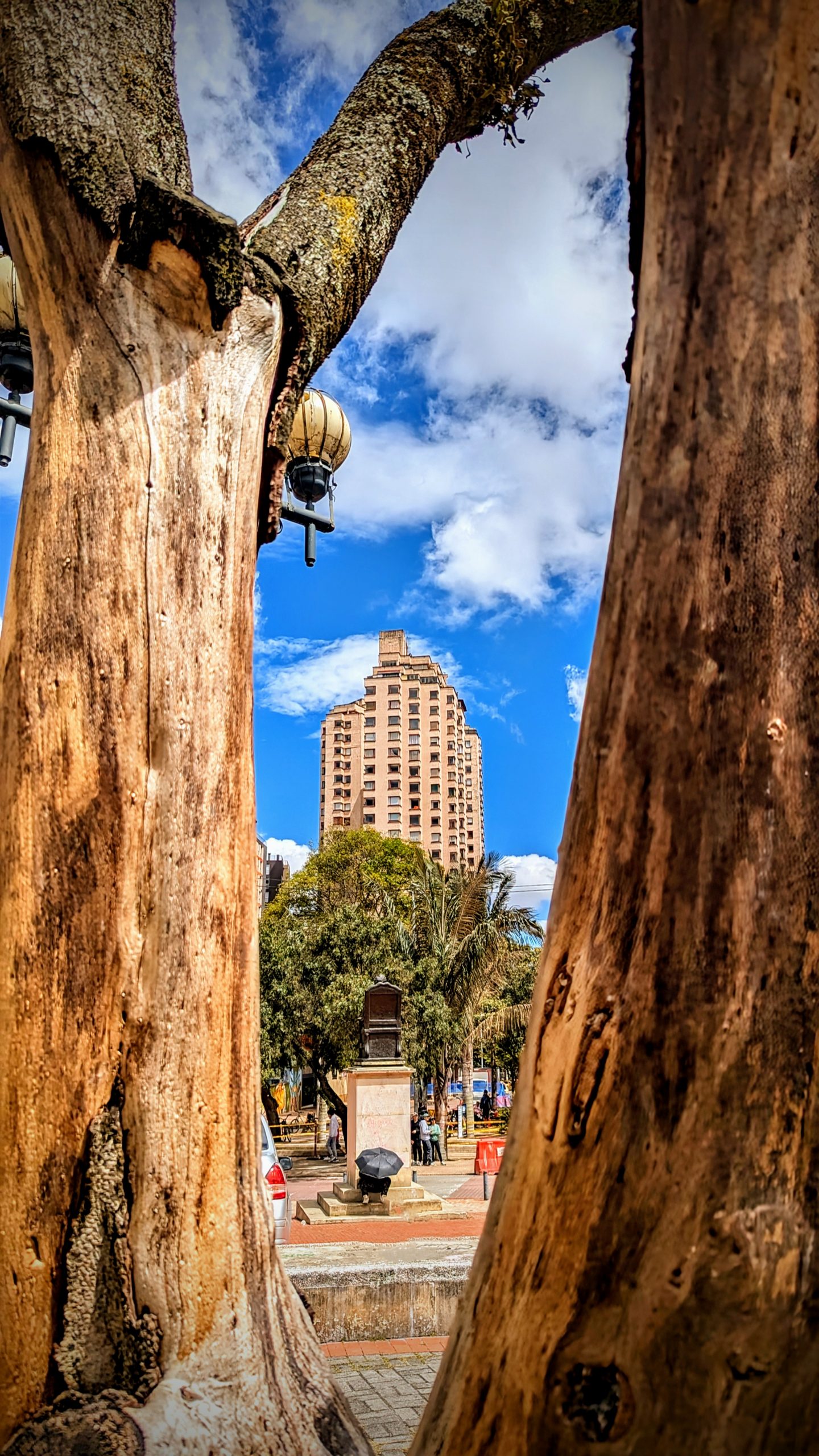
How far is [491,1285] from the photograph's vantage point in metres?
1.32

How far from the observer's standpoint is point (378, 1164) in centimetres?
1229

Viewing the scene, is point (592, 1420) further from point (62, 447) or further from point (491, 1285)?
point (62, 447)

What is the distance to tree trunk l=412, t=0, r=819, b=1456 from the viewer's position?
114 cm

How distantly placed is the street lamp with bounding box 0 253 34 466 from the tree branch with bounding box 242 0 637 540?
225cm

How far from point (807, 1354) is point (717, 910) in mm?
486

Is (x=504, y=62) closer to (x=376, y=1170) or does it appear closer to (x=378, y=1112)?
(x=376, y=1170)

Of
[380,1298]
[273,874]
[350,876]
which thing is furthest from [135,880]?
[273,874]

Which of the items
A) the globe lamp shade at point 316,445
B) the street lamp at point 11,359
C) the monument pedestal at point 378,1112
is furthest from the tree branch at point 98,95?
the monument pedestal at point 378,1112

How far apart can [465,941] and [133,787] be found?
2508cm

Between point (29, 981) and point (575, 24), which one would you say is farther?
point (575, 24)

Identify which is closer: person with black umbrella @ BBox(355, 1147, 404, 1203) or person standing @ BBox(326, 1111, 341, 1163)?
person with black umbrella @ BBox(355, 1147, 404, 1203)

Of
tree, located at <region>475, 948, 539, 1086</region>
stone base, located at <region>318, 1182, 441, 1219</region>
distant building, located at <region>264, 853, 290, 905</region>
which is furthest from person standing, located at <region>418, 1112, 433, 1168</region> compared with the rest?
distant building, located at <region>264, 853, 290, 905</region>

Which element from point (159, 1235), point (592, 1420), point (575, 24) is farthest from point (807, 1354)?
point (575, 24)

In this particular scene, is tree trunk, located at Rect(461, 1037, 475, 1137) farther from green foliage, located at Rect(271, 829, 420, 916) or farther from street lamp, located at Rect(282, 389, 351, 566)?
street lamp, located at Rect(282, 389, 351, 566)
